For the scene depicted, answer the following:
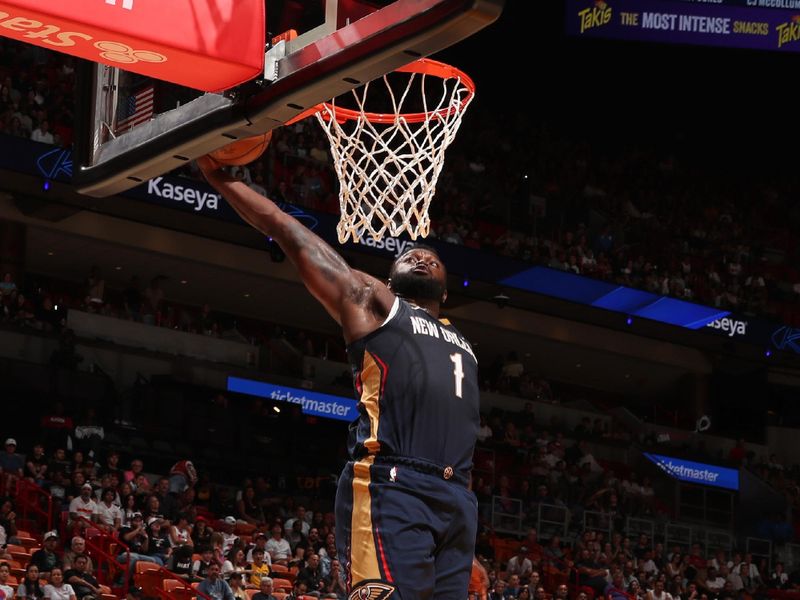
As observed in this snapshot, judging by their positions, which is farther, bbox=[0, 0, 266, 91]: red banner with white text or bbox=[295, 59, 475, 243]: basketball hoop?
bbox=[295, 59, 475, 243]: basketball hoop

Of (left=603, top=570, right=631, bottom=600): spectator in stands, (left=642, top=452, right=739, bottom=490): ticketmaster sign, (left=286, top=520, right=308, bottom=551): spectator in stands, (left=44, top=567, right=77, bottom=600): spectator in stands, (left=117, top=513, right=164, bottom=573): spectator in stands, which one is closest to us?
(left=44, top=567, right=77, bottom=600): spectator in stands

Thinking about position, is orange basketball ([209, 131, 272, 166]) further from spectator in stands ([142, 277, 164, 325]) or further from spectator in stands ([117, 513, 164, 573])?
spectator in stands ([142, 277, 164, 325])

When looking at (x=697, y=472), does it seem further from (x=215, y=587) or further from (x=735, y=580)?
(x=215, y=587)

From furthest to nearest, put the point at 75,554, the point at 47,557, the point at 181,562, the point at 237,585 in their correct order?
the point at 181,562, the point at 237,585, the point at 75,554, the point at 47,557

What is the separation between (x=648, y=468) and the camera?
23625 millimetres

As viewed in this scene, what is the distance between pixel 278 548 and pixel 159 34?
442 inches

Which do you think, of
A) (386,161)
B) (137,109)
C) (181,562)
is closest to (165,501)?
(181,562)

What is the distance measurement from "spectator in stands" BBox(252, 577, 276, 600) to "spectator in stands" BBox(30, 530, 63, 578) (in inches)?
74.4

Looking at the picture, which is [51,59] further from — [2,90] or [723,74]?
[723,74]

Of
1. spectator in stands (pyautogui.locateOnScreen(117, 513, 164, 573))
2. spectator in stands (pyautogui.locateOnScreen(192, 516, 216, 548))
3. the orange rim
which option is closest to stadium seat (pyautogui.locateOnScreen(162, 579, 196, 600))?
spectator in stands (pyautogui.locateOnScreen(117, 513, 164, 573))

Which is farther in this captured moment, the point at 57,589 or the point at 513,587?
the point at 513,587

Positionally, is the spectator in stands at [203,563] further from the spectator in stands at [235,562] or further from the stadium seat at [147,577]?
the stadium seat at [147,577]

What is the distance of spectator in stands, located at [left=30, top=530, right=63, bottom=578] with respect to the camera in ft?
38.5

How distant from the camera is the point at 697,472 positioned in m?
23.9
